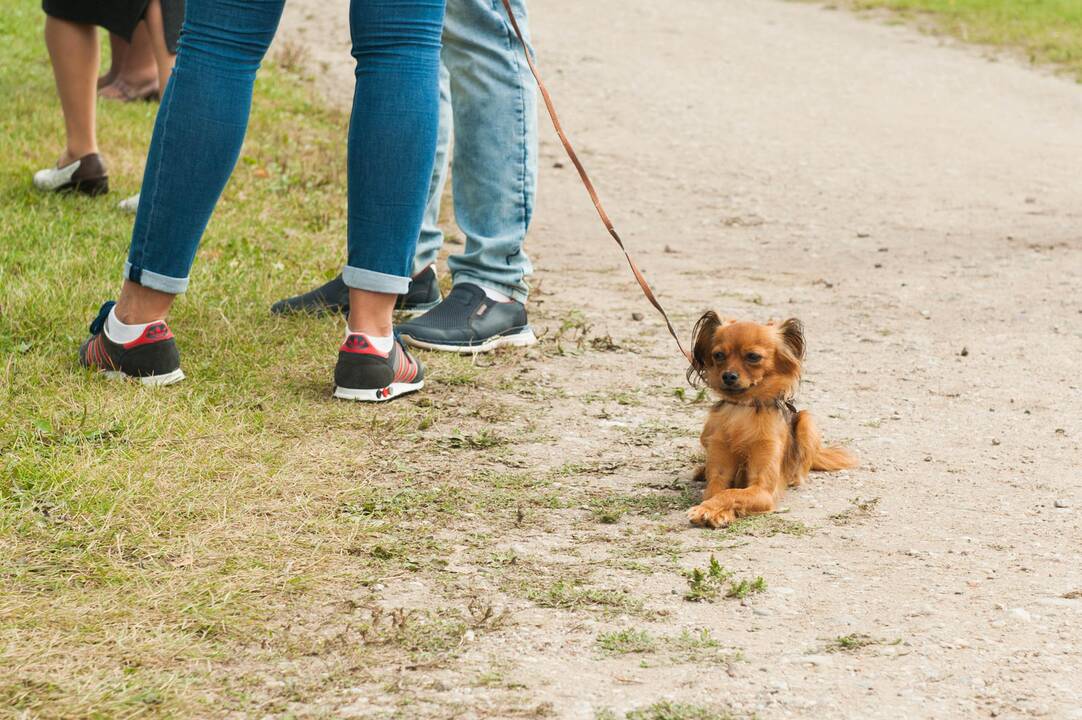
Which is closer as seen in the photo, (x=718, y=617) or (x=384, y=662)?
(x=384, y=662)

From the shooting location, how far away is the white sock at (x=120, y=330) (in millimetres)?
3467

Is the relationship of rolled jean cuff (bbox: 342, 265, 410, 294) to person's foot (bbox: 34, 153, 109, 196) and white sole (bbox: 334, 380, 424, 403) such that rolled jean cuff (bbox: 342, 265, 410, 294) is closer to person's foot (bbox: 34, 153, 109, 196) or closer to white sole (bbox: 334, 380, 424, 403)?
white sole (bbox: 334, 380, 424, 403)

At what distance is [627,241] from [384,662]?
3967 mm

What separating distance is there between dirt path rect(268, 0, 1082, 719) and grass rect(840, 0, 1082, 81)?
1.13 m

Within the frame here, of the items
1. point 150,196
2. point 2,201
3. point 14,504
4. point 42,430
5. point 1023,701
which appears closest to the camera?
point 1023,701

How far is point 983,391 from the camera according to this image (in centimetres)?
401

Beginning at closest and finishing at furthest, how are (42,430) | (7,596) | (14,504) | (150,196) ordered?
(7,596) → (14,504) → (42,430) → (150,196)

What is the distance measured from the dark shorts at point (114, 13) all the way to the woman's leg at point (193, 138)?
6.66 feet

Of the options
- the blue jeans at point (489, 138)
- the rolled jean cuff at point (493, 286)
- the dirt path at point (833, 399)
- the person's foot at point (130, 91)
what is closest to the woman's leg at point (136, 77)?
the person's foot at point (130, 91)

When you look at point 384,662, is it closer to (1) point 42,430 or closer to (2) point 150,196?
(1) point 42,430

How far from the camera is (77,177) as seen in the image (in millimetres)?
5488

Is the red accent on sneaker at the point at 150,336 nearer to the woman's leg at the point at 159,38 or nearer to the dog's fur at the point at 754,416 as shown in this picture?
the dog's fur at the point at 754,416

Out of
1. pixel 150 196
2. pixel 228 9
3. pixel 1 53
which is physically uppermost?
pixel 228 9

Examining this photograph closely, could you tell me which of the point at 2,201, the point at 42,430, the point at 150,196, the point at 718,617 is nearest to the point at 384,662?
the point at 718,617
